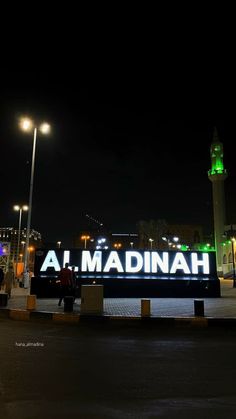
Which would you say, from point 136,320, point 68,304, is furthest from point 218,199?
point 136,320

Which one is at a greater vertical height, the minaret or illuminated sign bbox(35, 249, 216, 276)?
the minaret

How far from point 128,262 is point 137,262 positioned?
1.81 feet

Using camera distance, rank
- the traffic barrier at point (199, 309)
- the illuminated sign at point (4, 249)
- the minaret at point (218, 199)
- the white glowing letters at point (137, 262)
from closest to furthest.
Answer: the traffic barrier at point (199, 309) < the white glowing letters at point (137, 262) < the illuminated sign at point (4, 249) < the minaret at point (218, 199)

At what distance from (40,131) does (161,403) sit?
80.5 feet

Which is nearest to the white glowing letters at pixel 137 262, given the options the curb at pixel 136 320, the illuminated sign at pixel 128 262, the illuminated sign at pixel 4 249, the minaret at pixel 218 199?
the illuminated sign at pixel 128 262

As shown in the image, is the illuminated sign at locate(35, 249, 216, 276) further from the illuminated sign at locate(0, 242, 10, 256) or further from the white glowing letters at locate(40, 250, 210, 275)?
the illuminated sign at locate(0, 242, 10, 256)

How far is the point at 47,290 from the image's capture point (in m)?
22.5

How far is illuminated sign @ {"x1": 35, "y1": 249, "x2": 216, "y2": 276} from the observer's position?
23.2m

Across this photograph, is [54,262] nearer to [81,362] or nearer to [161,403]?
[81,362]

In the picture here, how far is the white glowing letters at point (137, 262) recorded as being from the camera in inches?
920

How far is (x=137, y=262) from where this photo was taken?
23766 mm

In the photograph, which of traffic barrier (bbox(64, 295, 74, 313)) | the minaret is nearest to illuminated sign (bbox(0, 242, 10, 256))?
traffic barrier (bbox(64, 295, 74, 313))

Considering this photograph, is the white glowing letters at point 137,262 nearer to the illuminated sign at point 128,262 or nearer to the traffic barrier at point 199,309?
the illuminated sign at point 128,262

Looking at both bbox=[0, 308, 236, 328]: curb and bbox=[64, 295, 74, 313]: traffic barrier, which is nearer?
bbox=[0, 308, 236, 328]: curb
